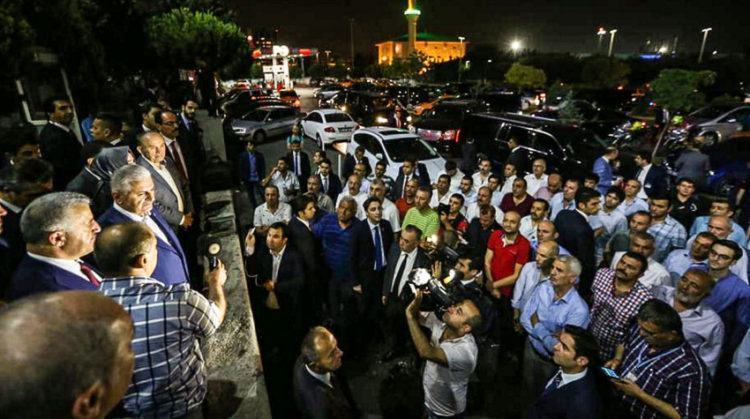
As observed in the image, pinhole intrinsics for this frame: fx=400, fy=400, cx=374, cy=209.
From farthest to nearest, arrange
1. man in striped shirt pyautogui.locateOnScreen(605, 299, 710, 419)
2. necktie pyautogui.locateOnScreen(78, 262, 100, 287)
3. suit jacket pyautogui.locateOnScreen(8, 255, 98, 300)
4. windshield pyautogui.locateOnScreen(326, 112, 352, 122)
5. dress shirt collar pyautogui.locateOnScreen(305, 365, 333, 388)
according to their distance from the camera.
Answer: windshield pyautogui.locateOnScreen(326, 112, 352, 122) < dress shirt collar pyautogui.locateOnScreen(305, 365, 333, 388) < man in striped shirt pyautogui.locateOnScreen(605, 299, 710, 419) < necktie pyautogui.locateOnScreen(78, 262, 100, 287) < suit jacket pyautogui.locateOnScreen(8, 255, 98, 300)

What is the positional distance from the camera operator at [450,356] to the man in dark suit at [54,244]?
88.0 inches

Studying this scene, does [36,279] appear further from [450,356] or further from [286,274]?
[450,356]

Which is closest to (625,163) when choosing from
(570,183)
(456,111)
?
(456,111)

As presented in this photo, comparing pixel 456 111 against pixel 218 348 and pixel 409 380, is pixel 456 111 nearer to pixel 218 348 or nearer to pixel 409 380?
pixel 409 380

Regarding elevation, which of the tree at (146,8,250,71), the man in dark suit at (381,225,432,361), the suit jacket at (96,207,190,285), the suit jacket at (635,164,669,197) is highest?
the tree at (146,8,250,71)

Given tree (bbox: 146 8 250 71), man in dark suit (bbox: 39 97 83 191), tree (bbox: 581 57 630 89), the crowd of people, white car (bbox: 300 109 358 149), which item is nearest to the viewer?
the crowd of people

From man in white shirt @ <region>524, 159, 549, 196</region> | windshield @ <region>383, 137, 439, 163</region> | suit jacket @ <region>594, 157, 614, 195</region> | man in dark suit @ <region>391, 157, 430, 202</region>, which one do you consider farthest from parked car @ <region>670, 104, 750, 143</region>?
man in dark suit @ <region>391, 157, 430, 202</region>

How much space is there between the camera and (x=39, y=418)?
3.34ft

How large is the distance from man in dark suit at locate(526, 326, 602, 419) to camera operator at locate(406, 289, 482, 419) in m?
0.57

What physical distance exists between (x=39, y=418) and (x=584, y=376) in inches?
111

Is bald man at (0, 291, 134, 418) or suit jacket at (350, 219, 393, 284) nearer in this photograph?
bald man at (0, 291, 134, 418)

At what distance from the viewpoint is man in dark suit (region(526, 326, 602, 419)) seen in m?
2.56

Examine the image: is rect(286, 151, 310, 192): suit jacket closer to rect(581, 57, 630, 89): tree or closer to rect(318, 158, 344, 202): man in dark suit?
rect(318, 158, 344, 202): man in dark suit

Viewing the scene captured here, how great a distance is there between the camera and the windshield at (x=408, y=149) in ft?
32.4
